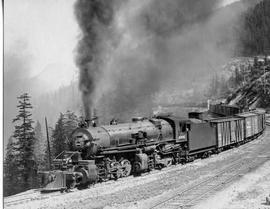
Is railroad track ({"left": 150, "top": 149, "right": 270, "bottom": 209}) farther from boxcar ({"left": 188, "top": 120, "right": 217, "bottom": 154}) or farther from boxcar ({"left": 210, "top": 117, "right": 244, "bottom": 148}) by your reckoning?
boxcar ({"left": 210, "top": 117, "right": 244, "bottom": 148})

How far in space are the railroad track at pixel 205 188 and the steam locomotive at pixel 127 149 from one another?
112 inches

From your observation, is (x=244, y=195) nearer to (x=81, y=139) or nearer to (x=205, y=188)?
(x=205, y=188)

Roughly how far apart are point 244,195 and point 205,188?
67.0 inches

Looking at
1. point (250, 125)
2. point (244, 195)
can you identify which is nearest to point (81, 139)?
point (244, 195)

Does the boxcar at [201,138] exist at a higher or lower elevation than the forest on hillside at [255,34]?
lower

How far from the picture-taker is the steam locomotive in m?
13.9

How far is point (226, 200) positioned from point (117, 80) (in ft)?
82.7

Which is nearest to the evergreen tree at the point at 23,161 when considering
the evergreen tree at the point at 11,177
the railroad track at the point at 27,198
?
the evergreen tree at the point at 11,177

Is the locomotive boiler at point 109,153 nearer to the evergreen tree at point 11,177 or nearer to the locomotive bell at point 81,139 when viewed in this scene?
the locomotive bell at point 81,139

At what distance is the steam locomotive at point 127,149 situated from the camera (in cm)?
1385

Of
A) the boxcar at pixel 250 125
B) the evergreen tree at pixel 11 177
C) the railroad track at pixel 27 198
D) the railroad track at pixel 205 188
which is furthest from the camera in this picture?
the evergreen tree at pixel 11 177

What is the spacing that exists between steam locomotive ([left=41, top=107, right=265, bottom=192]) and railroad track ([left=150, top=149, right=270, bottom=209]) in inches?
112

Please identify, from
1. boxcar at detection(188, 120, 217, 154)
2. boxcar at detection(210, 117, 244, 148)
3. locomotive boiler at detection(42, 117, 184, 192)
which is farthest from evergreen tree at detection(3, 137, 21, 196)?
locomotive boiler at detection(42, 117, 184, 192)

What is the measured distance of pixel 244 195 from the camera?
1190 cm
